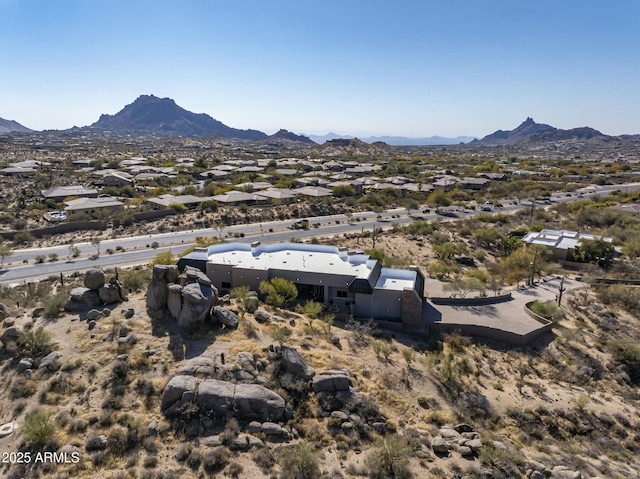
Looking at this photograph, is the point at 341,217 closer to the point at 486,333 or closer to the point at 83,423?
the point at 486,333

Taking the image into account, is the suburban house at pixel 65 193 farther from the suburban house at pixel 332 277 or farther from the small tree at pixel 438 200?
the small tree at pixel 438 200

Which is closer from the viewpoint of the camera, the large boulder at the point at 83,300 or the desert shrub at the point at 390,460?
the desert shrub at the point at 390,460

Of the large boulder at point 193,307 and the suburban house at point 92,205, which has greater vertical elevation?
the large boulder at point 193,307

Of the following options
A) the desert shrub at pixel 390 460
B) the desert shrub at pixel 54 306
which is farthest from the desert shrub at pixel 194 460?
the desert shrub at pixel 54 306

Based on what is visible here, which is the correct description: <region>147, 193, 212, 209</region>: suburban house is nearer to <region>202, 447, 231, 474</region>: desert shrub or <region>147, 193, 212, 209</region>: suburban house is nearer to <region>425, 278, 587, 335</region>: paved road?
<region>425, 278, 587, 335</region>: paved road

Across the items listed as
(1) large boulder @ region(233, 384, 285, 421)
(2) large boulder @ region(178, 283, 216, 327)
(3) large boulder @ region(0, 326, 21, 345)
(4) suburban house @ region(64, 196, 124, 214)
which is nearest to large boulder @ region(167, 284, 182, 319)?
(2) large boulder @ region(178, 283, 216, 327)

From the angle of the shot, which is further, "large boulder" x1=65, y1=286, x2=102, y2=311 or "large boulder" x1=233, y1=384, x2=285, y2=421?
"large boulder" x1=65, y1=286, x2=102, y2=311

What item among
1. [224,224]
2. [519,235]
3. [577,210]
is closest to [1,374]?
[224,224]
